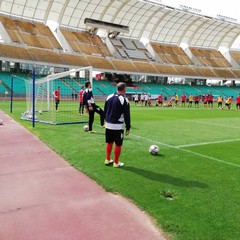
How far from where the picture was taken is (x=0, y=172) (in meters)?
6.29

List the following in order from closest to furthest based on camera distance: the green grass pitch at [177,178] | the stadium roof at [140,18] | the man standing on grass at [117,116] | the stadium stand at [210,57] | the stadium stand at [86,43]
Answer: the green grass pitch at [177,178], the man standing on grass at [117,116], the stadium roof at [140,18], the stadium stand at [86,43], the stadium stand at [210,57]

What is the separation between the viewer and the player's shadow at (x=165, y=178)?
18.1 ft

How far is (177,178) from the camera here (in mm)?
5902

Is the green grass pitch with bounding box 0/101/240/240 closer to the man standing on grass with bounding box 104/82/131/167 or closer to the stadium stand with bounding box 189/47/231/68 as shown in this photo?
the man standing on grass with bounding box 104/82/131/167


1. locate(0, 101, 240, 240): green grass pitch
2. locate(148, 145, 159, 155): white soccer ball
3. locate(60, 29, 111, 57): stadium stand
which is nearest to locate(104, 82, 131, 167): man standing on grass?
locate(0, 101, 240, 240): green grass pitch

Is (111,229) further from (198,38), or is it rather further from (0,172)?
(198,38)

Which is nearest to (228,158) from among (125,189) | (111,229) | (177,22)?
(125,189)

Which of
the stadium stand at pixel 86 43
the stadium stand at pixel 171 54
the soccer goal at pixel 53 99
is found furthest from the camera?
the stadium stand at pixel 171 54

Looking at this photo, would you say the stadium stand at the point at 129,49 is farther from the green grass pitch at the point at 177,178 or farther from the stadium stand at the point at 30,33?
the green grass pitch at the point at 177,178

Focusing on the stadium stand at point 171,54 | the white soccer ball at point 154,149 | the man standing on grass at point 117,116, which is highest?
the stadium stand at point 171,54

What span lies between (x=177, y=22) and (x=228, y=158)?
52135 millimetres

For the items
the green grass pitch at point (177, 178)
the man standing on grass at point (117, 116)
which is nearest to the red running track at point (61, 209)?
the green grass pitch at point (177, 178)

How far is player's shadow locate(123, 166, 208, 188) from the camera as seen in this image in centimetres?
551

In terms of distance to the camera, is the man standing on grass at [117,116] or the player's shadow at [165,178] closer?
the player's shadow at [165,178]
